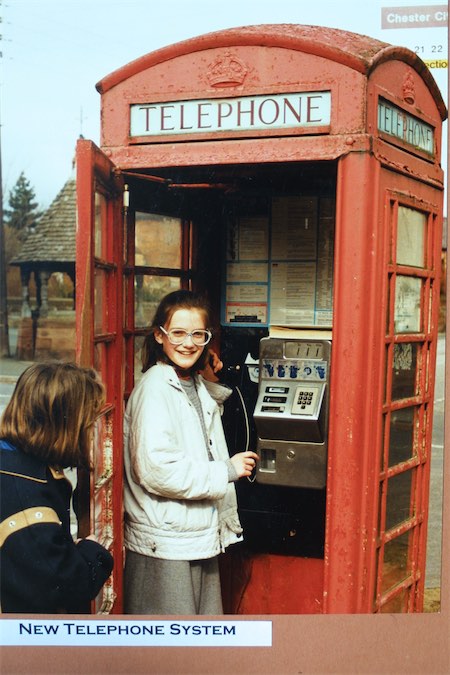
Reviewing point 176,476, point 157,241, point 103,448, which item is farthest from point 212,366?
point 176,476

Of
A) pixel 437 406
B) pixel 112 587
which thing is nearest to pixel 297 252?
pixel 437 406

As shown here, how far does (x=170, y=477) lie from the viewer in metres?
2.42

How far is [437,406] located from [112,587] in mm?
1403

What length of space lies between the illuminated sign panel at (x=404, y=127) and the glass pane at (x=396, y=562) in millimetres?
1487

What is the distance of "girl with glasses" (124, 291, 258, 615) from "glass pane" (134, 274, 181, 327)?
321 mm

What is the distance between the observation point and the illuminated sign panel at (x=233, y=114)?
2.49 meters

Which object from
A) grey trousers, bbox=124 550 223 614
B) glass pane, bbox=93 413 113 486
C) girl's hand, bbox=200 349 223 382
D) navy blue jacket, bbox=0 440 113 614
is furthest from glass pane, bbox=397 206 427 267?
navy blue jacket, bbox=0 440 113 614

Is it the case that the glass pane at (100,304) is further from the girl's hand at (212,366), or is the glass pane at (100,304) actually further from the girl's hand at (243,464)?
the girl's hand at (243,464)

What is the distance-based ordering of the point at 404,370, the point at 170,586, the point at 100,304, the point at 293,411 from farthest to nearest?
1. the point at 293,411
2. the point at 404,370
3. the point at 100,304
4. the point at 170,586

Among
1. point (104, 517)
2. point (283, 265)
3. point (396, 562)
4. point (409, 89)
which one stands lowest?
point (396, 562)

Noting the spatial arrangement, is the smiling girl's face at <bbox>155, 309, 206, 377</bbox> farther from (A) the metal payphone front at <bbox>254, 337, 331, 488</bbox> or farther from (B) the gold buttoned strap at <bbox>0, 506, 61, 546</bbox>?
(B) the gold buttoned strap at <bbox>0, 506, 61, 546</bbox>

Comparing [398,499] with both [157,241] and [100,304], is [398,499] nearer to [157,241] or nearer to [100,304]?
[100,304]

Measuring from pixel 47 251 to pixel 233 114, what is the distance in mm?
1490

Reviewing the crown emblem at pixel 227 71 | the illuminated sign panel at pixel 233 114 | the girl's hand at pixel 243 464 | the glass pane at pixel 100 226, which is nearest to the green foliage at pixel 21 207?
the glass pane at pixel 100 226
